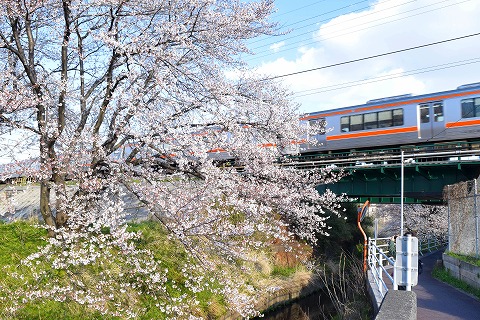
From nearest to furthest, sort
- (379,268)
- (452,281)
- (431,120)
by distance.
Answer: (379,268) → (452,281) → (431,120)

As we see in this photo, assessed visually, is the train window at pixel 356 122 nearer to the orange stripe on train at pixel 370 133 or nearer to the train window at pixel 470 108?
the orange stripe on train at pixel 370 133

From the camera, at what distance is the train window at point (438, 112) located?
20.1 metres

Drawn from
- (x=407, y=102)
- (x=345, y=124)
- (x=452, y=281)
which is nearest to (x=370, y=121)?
(x=345, y=124)

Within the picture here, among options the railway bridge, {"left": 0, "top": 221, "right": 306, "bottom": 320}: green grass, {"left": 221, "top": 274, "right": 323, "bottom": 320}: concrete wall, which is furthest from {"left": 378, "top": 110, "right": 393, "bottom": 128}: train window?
{"left": 0, "top": 221, "right": 306, "bottom": 320}: green grass

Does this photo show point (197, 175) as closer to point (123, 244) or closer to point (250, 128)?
point (250, 128)

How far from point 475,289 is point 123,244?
907 cm

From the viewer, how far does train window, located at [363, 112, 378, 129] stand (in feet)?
71.5

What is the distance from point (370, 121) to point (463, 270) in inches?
396

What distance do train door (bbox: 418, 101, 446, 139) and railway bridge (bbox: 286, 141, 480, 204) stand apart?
26.0 inches

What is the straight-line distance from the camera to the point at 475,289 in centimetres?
1180

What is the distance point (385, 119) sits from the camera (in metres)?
21.5

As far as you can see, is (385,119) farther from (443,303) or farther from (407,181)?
(443,303)

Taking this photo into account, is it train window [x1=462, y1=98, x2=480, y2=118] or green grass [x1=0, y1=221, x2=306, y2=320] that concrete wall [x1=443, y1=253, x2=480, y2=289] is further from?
train window [x1=462, y1=98, x2=480, y2=118]

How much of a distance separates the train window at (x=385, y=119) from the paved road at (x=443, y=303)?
9479 millimetres
